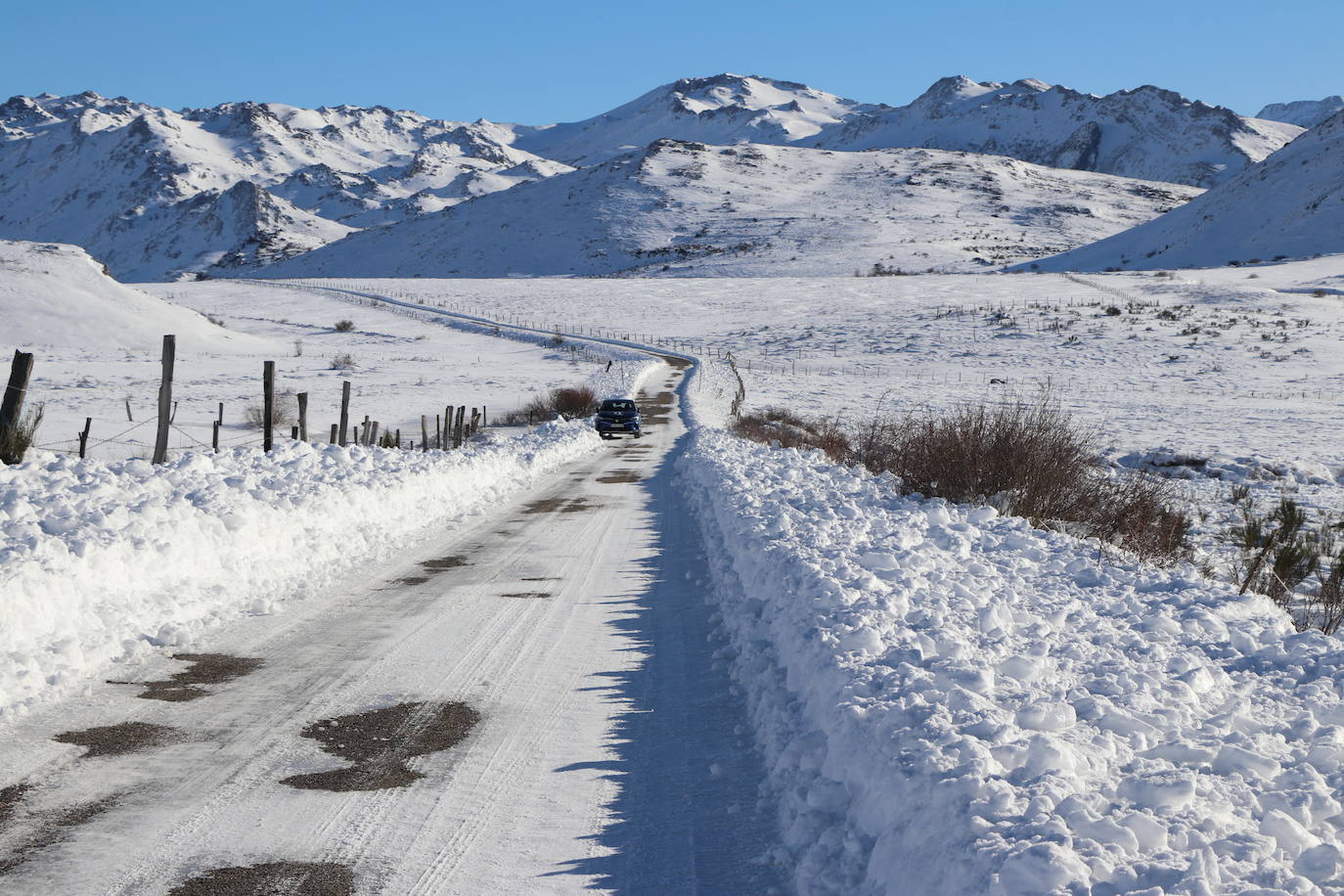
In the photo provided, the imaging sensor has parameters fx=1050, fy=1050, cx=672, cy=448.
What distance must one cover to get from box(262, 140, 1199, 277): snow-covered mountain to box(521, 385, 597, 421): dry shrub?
288 ft

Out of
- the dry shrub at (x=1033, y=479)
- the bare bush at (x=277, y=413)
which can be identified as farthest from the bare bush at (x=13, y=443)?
the bare bush at (x=277, y=413)

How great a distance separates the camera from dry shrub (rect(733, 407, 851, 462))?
77.0 feet

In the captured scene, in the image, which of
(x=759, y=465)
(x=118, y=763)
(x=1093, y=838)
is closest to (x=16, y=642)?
(x=118, y=763)

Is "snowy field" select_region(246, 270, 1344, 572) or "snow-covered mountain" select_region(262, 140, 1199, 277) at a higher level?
"snow-covered mountain" select_region(262, 140, 1199, 277)

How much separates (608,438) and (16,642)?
90.6 feet

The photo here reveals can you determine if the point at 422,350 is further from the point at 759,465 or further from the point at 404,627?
the point at 404,627

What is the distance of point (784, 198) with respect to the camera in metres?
182

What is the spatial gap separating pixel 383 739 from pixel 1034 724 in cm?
337

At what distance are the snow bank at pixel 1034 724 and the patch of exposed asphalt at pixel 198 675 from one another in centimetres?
339

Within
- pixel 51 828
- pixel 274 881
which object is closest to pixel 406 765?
pixel 274 881

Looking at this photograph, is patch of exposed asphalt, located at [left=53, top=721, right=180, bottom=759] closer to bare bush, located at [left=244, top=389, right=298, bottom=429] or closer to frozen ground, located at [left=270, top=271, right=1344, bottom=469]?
frozen ground, located at [left=270, top=271, right=1344, bottom=469]

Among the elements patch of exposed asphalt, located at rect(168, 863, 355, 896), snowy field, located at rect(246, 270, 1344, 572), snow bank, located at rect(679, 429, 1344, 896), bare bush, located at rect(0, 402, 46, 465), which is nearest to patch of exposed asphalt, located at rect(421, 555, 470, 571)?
snow bank, located at rect(679, 429, 1344, 896)

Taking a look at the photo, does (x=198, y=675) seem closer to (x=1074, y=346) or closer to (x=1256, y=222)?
(x=1074, y=346)

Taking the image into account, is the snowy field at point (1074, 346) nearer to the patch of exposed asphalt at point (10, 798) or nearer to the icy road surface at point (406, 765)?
the icy road surface at point (406, 765)
